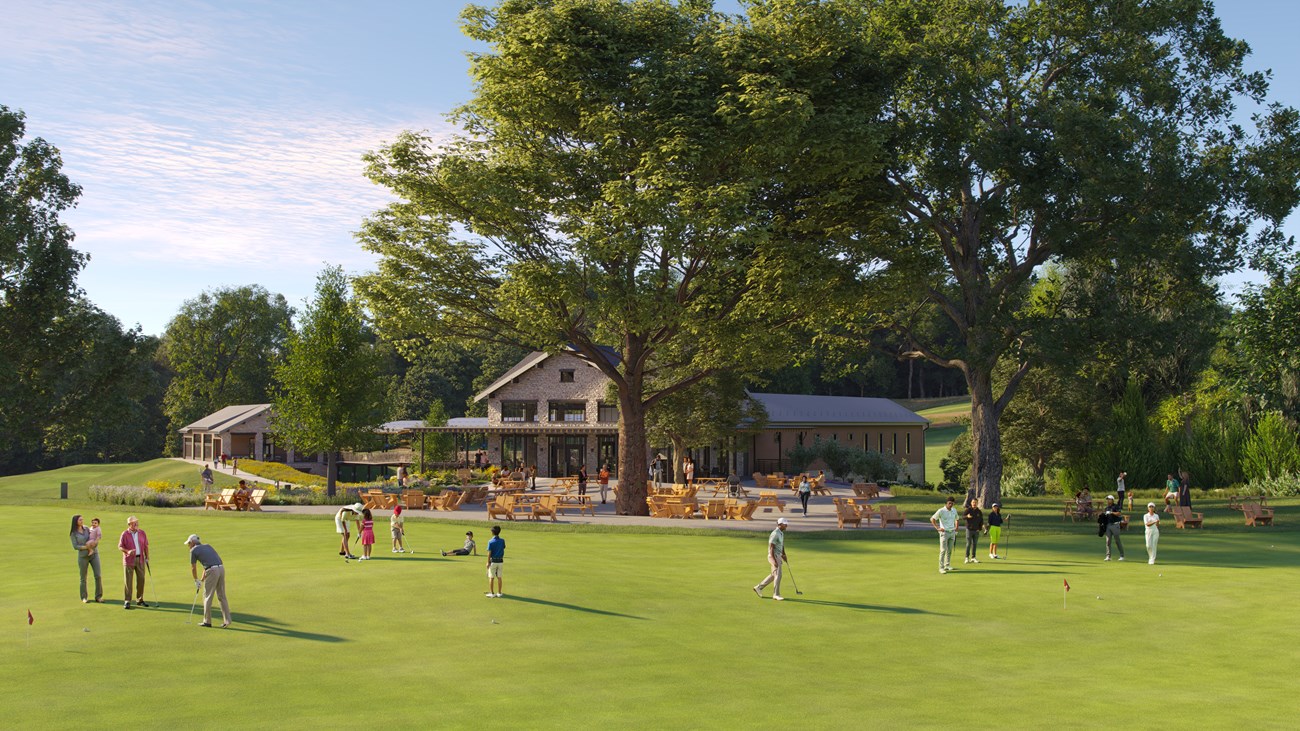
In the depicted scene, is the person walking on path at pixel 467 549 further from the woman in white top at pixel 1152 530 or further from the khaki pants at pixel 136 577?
the woman in white top at pixel 1152 530

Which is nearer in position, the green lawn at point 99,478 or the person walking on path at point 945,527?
the person walking on path at point 945,527

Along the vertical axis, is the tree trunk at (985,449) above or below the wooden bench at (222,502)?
above

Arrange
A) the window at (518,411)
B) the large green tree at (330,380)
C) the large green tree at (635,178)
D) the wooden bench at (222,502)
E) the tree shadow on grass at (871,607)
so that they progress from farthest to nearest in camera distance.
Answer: the window at (518,411), the large green tree at (330,380), the wooden bench at (222,502), the large green tree at (635,178), the tree shadow on grass at (871,607)

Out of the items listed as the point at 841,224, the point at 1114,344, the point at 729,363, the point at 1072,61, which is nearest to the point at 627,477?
the point at 729,363

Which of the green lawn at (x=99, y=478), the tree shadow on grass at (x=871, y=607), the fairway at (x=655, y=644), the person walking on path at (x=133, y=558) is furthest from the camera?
the green lawn at (x=99, y=478)

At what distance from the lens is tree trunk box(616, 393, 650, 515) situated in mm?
41406

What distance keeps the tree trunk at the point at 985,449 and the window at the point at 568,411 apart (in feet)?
98.6

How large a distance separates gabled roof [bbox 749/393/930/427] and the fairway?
1685 inches

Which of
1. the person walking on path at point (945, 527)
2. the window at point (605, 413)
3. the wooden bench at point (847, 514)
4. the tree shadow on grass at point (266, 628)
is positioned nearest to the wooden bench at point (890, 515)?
the wooden bench at point (847, 514)

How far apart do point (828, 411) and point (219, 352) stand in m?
65.2

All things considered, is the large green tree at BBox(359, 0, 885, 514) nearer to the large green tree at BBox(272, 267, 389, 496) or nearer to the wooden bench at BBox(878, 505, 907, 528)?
the wooden bench at BBox(878, 505, 907, 528)

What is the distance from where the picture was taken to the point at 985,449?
43.5 m

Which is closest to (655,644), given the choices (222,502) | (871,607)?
(871,607)

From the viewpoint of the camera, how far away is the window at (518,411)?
227ft
